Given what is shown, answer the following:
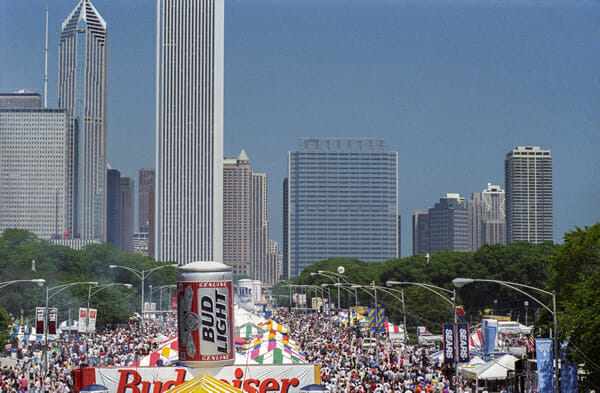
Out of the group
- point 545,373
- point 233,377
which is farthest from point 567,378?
point 233,377

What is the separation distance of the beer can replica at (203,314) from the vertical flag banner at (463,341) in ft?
69.6

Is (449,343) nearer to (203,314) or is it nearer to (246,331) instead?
(203,314)

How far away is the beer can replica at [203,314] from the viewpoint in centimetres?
2647

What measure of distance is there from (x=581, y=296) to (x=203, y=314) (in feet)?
68.3

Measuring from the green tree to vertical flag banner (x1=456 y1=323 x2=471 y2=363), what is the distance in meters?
4.90

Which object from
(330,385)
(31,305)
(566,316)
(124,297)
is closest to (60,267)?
(124,297)

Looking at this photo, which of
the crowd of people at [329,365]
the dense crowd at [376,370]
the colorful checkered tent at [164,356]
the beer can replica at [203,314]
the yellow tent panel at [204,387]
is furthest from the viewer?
the crowd of people at [329,365]

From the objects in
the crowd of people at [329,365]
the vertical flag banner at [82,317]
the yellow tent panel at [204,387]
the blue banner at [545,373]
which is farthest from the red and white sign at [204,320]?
the vertical flag banner at [82,317]

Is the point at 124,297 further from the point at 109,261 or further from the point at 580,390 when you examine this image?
the point at 580,390

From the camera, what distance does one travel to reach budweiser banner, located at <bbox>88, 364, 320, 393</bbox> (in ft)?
89.4

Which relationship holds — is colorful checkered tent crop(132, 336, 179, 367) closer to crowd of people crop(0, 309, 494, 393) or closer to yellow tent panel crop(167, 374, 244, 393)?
crowd of people crop(0, 309, 494, 393)

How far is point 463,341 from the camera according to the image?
45781 millimetres

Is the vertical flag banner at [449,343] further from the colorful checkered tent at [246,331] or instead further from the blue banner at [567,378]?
the colorful checkered tent at [246,331]

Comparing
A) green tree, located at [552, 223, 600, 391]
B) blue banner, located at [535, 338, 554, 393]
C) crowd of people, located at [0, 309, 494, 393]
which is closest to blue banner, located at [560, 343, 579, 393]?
blue banner, located at [535, 338, 554, 393]
